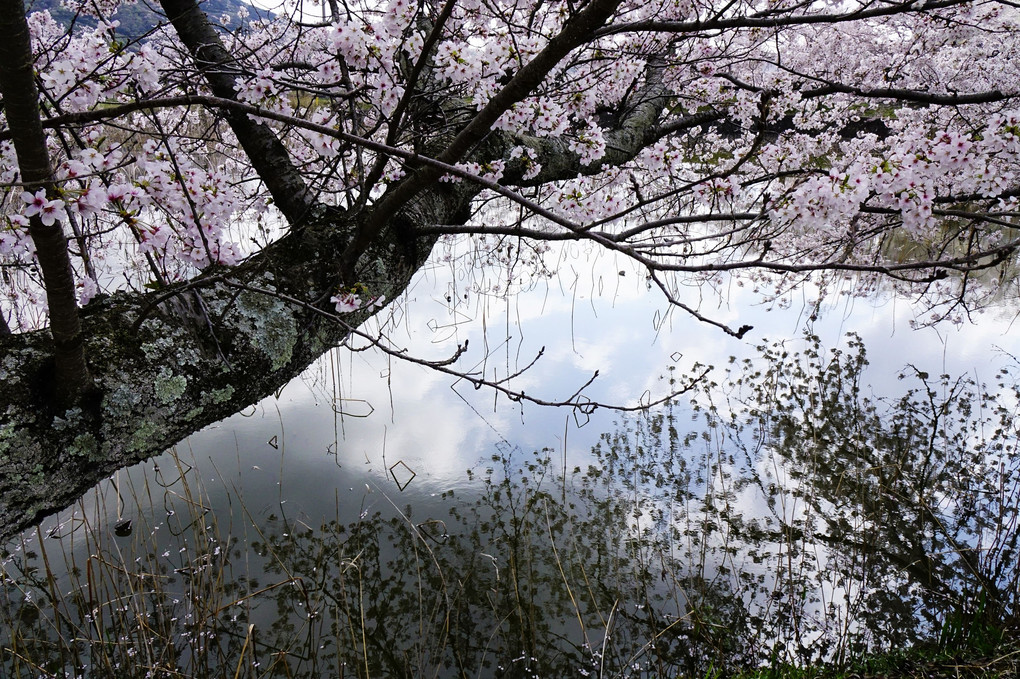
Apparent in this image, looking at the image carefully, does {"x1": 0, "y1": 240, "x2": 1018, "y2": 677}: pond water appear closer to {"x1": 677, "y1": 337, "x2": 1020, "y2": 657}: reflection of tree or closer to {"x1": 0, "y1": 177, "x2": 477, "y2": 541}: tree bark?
{"x1": 677, "y1": 337, "x2": 1020, "y2": 657}: reflection of tree

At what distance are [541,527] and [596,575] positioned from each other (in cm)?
39

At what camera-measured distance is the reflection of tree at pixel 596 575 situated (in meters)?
1.97

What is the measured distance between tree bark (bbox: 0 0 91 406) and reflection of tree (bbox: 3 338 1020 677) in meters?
0.86

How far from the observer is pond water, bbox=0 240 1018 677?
79.2 inches

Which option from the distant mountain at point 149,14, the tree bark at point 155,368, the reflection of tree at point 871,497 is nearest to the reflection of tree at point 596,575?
the reflection of tree at point 871,497

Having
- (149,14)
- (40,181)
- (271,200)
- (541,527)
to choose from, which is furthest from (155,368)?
(149,14)

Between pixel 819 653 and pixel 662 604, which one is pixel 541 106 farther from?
pixel 819 653

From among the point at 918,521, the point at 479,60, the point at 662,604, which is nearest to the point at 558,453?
the point at 662,604

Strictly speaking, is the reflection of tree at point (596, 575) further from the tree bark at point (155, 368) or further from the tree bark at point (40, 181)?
the tree bark at point (40, 181)

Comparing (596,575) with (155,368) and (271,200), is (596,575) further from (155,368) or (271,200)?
(271,200)

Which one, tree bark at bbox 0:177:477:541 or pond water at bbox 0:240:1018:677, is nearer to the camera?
tree bark at bbox 0:177:477:541

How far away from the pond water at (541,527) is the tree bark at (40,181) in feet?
2.42

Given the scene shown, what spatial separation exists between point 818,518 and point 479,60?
8.49ft

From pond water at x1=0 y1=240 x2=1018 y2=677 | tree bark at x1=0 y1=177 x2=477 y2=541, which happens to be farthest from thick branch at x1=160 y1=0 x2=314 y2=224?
pond water at x1=0 y1=240 x2=1018 y2=677
